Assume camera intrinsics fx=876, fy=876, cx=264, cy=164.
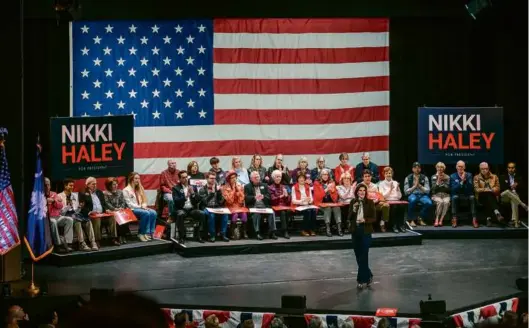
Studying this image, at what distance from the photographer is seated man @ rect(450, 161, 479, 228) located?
13.3m

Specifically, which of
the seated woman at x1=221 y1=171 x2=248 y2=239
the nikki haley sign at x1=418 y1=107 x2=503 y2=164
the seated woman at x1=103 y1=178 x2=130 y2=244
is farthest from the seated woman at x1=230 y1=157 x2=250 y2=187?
the nikki haley sign at x1=418 y1=107 x2=503 y2=164

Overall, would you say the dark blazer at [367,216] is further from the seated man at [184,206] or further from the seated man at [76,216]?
the seated man at [76,216]

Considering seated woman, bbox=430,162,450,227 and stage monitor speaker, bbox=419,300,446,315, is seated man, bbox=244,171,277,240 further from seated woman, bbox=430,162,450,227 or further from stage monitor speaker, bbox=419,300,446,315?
stage monitor speaker, bbox=419,300,446,315

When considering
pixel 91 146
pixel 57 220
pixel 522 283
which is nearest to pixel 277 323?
pixel 522 283

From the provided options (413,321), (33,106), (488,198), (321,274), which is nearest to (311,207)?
(321,274)

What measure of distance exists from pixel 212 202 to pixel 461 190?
3852 millimetres

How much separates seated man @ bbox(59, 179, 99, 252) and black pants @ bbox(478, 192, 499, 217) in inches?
230

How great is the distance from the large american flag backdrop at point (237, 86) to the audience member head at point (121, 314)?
40.4ft

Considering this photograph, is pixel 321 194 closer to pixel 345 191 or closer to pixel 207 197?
pixel 345 191

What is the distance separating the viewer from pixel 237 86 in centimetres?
1386

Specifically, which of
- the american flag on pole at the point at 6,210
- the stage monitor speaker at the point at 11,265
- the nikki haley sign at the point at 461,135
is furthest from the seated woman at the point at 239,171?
the american flag on pole at the point at 6,210

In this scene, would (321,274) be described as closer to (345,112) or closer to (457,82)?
(345,112)

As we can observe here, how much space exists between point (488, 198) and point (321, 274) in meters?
3.86

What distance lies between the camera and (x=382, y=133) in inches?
559
